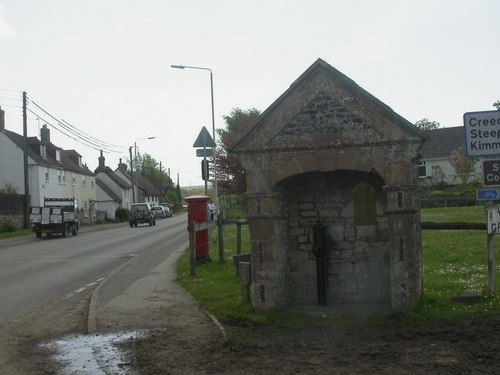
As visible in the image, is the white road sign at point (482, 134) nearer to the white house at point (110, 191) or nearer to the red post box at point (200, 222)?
the red post box at point (200, 222)

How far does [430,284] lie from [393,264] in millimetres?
2375

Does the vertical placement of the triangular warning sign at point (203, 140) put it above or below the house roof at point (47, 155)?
below

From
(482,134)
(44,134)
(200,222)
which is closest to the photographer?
(482,134)

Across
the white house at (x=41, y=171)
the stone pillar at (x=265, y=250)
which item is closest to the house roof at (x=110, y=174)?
the white house at (x=41, y=171)

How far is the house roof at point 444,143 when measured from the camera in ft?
Answer: 233

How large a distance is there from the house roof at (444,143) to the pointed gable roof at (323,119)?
64108 mm

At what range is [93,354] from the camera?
7.70m

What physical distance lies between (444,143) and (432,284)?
65.2 meters

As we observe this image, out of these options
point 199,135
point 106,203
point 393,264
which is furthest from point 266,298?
point 106,203

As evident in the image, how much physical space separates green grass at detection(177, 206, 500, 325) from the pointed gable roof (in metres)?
2.50

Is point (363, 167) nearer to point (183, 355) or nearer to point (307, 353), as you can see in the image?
point (307, 353)

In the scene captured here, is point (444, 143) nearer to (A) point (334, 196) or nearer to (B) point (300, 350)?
(A) point (334, 196)

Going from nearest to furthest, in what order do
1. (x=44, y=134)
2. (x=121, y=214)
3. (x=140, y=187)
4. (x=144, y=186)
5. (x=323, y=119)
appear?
(x=323, y=119) < (x=44, y=134) < (x=121, y=214) < (x=140, y=187) < (x=144, y=186)

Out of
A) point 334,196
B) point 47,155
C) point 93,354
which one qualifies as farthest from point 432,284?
point 47,155
